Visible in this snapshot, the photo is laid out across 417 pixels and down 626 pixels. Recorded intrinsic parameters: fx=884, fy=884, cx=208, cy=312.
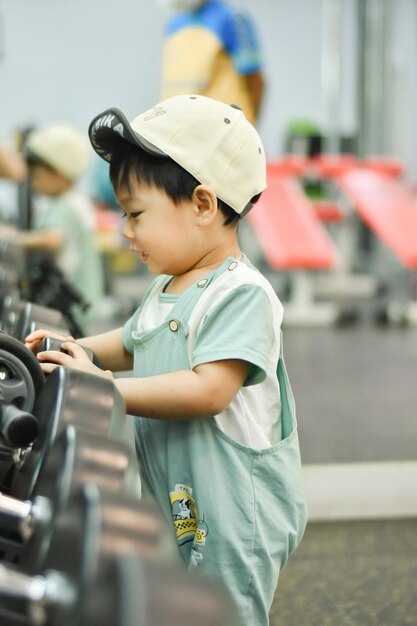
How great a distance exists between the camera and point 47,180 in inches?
123

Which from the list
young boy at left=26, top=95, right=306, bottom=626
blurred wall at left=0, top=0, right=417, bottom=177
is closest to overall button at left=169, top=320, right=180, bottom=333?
Answer: young boy at left=26, top=95, right=306, bottom=626

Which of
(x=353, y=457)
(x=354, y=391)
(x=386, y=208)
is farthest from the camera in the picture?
(x=386, y=208)

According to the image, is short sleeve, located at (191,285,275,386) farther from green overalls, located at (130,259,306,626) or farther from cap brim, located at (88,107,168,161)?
cap brim, located at (88,107,168,161)

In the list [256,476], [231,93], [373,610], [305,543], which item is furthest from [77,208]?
[256,476]

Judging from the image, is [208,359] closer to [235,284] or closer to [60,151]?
[235,284]

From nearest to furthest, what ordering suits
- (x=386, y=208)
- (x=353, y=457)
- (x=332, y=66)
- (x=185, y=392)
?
(x=185, y=392) → (x=353, y=457) → (x=386, y=208) → (x=332, y=66)

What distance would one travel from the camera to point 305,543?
1770 millimetres

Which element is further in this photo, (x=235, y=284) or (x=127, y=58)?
(x=127, y=58)

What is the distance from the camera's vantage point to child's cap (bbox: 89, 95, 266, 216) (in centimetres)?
98

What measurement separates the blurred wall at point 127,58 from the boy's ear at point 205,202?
6.30 meters

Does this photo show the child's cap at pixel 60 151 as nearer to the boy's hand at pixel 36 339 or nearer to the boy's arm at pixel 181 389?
the boy's hand at pixel 36 339

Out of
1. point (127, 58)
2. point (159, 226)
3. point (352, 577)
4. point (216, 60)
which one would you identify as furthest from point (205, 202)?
point (127, 58)

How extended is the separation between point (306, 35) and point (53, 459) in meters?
7.79

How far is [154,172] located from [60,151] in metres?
2.19
